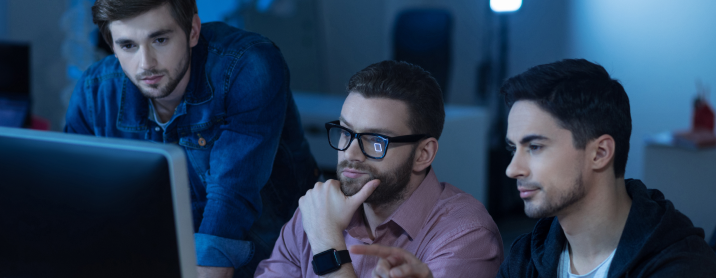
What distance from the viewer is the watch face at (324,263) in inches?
46.9

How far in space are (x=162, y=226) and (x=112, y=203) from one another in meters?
0.07

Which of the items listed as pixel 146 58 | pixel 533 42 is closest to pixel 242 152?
pixel 146 58

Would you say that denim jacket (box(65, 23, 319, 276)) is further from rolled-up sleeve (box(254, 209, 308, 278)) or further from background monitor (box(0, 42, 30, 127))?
background monitor (box(0, 42, 30, 127))

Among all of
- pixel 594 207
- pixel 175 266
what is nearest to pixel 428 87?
pixel 594 207

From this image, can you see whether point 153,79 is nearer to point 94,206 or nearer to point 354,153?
point 354,153

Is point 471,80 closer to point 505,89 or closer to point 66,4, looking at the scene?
point 66,4

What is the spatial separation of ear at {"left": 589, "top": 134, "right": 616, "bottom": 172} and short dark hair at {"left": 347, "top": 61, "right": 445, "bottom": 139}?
399 mm

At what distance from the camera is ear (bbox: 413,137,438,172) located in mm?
1345

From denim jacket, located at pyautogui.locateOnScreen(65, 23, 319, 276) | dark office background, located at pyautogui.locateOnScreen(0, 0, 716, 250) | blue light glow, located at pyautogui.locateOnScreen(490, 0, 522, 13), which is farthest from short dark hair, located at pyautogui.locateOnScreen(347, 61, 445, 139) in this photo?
blue light glow, located at pyautogui.locateOnScreen(490, 0, 522, 13)

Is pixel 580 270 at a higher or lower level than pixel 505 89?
lower

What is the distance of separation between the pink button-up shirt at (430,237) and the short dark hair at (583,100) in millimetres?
301

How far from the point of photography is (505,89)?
1.16m

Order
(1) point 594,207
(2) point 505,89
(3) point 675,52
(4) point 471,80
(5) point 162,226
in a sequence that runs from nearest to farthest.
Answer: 1. (5) point 162,226
2. (1) point 594,207
3. (2) point 505,89
4. (3) point 675,52
5. (4) point 471,80

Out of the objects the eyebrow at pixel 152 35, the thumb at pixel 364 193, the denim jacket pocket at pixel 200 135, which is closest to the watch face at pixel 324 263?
the thumb at pixel 364 193
